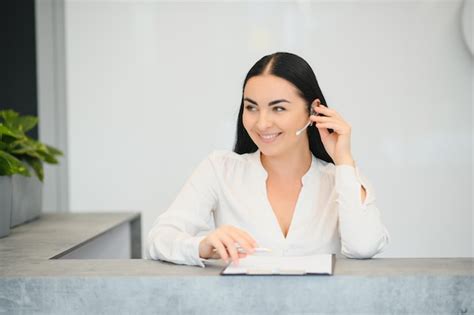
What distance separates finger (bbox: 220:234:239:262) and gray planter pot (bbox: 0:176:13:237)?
118 centimetres

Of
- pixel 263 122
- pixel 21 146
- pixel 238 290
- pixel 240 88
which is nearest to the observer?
pixel 238 290

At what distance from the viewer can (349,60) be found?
14.3 feet

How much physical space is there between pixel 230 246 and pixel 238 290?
0.12m

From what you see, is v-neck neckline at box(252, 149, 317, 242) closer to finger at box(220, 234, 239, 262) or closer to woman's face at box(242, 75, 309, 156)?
woman's face at box(242, 75, 309, 156)

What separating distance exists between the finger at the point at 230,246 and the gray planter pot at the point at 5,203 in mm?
1184

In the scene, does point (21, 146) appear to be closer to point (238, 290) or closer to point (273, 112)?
point (273, 112)

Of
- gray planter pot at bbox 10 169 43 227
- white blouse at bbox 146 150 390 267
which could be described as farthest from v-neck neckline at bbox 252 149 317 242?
gray planter pot at bbox 10 169 43 227

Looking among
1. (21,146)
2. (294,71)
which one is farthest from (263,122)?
(21,146)

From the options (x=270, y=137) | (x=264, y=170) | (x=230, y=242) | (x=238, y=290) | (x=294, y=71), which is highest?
(x=294, y=71)

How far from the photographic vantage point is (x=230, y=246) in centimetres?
180

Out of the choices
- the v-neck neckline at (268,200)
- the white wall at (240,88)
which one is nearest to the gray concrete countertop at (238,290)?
the v-neck neckline at (268,200)

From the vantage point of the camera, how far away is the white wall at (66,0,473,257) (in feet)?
14.1

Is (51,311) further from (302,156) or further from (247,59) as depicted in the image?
(247,59)

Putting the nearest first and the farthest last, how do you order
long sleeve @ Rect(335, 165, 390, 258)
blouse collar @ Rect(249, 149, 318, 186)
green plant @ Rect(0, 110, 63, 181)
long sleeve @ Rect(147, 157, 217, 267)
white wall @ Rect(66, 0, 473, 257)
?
long sleeve @ Rect(147, 157, 217, 267)
long sleeve @ Rect(335, 165, 390, 258)
blouse collar @ Rect(249, 149, 318, 186)
green plant @ Rect(0, 110, 63, 181)
white wall @ Rect(66, 0, 473, 257)
